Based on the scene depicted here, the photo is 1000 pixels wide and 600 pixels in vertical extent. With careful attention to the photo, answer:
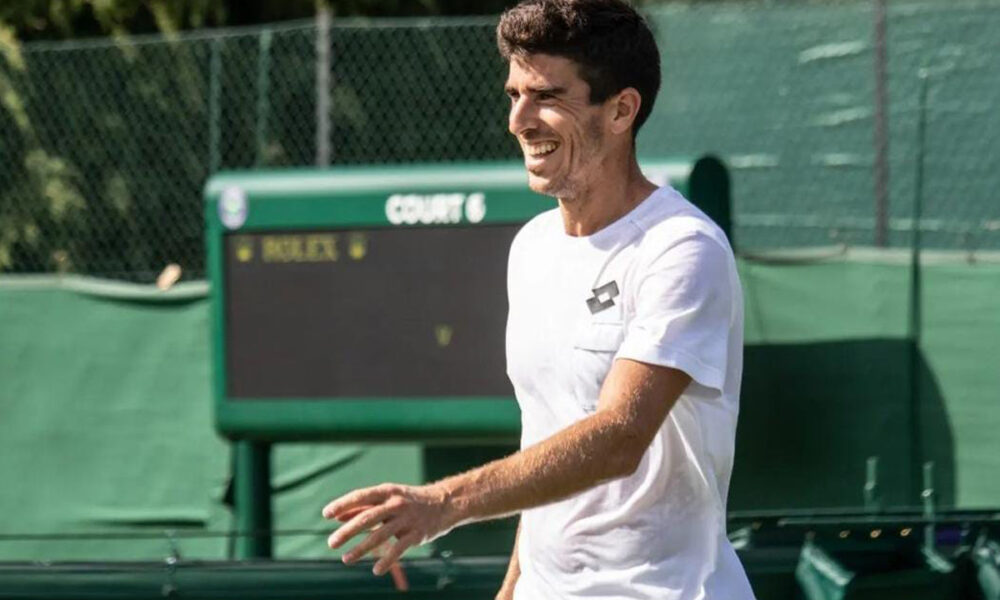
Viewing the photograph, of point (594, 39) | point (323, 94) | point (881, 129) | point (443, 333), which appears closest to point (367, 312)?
point (443, 333)

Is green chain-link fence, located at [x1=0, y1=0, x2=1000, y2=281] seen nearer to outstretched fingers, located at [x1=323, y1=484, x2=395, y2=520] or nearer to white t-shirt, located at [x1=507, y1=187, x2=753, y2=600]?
white t-shirt, located at [x1=507, y1=187, x2=753, y2=600]

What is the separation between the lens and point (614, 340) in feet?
9.41

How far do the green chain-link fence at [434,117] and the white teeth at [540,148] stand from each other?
14.4 ft

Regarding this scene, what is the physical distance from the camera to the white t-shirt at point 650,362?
279cm

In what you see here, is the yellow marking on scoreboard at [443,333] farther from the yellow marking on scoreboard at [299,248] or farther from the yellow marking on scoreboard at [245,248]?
the yellow marking on scoreboard at [245,248]

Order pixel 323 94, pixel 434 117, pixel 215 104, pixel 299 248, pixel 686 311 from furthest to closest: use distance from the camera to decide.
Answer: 1. pixel 434 117
2. pixel 215 104
3. pixel 323 94
4. pixel 299 248
5. pixel 686 311

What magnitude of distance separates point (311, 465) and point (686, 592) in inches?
193

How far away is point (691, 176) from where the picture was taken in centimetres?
612

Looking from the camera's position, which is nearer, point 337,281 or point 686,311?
point 686,311

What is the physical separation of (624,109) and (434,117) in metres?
5.53

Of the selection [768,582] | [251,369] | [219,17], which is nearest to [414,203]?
[251,369]

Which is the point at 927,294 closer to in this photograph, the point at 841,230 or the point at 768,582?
the point at 841,230

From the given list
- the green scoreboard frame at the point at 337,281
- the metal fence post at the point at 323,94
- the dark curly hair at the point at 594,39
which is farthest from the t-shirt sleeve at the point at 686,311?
the metal fence post at the point at 323,94

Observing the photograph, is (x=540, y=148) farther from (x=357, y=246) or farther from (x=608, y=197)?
(x=357, y=246)
